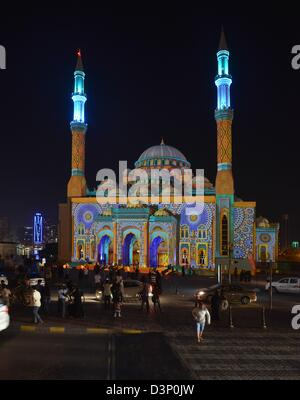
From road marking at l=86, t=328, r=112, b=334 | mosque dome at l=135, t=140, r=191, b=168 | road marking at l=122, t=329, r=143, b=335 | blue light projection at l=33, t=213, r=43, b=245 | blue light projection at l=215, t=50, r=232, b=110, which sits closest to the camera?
road marking at l=122, t=329, r=143, b=335

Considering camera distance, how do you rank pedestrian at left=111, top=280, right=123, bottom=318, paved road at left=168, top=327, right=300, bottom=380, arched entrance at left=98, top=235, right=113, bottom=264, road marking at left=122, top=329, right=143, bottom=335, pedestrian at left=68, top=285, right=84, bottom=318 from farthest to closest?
arched entrance at left=98, top=235, right=113, bottom=264 < pedestrian at left=111, top=280, right=123, bottom=318 < pedestrian at left=68, top=285, right=84, bottom=318 < road marking at left=122, top=329, right=143, bottom=335 < paved road at left=168, top=327, right=300, bottom=380

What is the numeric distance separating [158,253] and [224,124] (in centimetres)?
1479

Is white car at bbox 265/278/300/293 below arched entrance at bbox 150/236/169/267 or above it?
below

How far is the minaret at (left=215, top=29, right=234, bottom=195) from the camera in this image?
40250 millimetres

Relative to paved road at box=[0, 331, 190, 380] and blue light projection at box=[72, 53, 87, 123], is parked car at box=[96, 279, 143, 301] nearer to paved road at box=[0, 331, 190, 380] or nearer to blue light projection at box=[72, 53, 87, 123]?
paved road at box=[0, 331, 190, 380]

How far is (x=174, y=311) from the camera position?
15531mm

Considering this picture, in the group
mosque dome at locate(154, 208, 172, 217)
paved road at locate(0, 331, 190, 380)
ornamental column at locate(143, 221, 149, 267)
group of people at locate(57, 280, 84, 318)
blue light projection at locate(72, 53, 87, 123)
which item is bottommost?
paved road at locate(0, 331, 190, 380)

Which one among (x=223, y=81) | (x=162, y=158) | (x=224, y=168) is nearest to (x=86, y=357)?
Answer: (x=224, y=168)

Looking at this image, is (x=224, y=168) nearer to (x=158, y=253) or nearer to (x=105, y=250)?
(x=158, y=253)

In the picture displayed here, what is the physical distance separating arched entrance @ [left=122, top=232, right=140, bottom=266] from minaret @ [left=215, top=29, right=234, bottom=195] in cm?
1016

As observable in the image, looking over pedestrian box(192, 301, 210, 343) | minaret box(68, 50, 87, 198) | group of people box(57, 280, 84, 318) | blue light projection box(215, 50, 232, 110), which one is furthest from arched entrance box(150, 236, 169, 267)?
pedestrian box(192, 301, 210, 343)

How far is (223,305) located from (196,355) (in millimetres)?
7279
